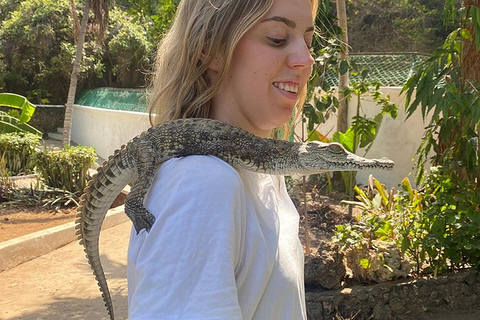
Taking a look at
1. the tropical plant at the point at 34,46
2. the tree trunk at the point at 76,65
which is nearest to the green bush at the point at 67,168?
the tree trunk at the point at 76,65

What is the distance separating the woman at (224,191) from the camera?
2.27ft

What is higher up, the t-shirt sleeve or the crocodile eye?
the crocodile eye

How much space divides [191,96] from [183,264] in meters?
0.42

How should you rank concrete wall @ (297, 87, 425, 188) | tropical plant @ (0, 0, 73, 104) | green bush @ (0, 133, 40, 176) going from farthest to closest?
tropical plant @ (0, 0, 73, 104) → green bush @ (0, 133, 40, 176) → concrete wall @ (297, 87, 425, 188)

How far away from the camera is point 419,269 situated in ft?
11.7

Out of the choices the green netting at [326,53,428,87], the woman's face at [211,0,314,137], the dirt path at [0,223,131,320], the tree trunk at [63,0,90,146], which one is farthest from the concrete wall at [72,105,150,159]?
the woman's face at [211,0,314,137]

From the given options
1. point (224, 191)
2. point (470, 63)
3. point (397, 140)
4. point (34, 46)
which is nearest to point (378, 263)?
point (470, 63)

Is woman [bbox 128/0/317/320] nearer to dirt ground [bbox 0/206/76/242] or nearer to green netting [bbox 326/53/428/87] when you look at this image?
dirt ground [bbox 0/206/76/242]

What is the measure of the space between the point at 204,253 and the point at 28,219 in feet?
19.9

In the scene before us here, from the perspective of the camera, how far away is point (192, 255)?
69cm

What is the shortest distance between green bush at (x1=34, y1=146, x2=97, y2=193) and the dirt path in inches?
75.6

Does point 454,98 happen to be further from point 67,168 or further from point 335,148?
point 67,168

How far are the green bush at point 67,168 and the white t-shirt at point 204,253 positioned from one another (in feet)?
20.9

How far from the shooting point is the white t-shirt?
683 millimetres
